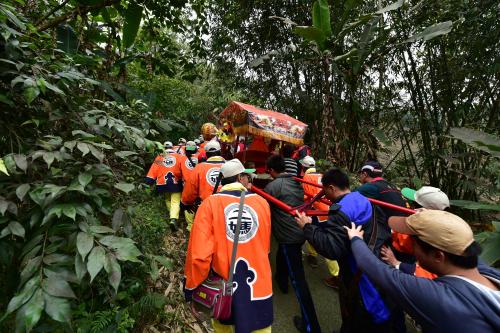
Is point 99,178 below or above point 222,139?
above

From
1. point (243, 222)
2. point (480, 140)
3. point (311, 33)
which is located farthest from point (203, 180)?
point (480, 140)

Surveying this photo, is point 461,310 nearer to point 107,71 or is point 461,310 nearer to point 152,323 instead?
point 152,323

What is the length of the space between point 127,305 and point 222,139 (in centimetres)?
487

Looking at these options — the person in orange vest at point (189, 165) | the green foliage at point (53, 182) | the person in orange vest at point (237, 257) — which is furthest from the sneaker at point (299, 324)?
the person in orange vest at point (189, 165)

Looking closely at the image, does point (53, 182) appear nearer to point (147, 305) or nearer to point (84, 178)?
point (84, 178)

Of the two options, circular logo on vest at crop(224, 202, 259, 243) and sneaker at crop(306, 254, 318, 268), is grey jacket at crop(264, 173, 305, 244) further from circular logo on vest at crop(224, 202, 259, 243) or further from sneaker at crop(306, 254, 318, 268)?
sneaker at crop(306, 254, 318, 268)

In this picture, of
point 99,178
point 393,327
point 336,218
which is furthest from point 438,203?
point 99,178

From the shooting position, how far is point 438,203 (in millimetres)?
2402

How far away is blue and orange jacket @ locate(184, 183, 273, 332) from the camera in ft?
7.19

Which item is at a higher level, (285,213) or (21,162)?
(21,162)

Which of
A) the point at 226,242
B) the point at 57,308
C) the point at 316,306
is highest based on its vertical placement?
the point at 57,308

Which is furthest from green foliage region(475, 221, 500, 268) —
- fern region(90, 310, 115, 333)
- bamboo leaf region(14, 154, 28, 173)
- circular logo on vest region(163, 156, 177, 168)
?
circular logo on vest region(163, 156, 177, 168)

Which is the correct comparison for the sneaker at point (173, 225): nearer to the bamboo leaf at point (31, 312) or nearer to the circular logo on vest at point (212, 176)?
the circular logo on vest at point (212, 176)

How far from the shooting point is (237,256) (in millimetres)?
2291
